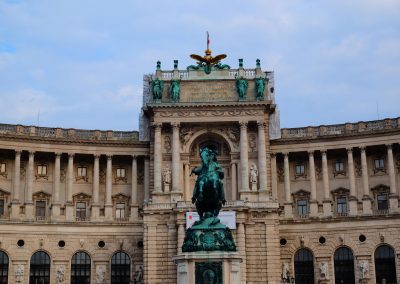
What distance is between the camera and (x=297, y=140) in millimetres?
69938

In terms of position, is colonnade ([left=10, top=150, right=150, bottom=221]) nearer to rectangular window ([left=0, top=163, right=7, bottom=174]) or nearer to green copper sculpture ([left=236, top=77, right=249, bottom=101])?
rectangular window ([left=0, top=163, right=7, bottom=174])

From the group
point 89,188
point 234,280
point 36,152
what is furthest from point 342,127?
point 234,280

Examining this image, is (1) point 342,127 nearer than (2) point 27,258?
No

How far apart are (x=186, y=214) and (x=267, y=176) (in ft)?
32.5

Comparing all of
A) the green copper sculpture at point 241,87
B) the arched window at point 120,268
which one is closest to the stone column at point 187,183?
the arched window at point 120,268

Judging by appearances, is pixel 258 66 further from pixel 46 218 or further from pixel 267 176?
pixel 46 218

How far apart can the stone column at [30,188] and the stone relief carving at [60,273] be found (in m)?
5.65

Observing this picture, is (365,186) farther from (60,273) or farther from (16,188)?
(16,188)

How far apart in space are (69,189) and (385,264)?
1261 inches

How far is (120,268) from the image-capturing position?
6694cm

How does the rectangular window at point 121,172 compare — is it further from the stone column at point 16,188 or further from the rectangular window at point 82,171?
the stone column at point 16,188

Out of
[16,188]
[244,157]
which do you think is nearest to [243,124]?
[244,157]

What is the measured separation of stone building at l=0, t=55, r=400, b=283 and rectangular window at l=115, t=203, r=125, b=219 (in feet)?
0.48

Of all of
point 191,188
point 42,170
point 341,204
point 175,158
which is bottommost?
point 341,204
